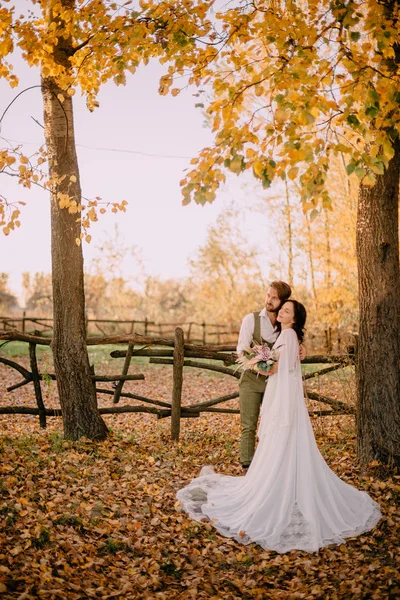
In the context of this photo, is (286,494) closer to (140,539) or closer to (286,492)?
(286,492)

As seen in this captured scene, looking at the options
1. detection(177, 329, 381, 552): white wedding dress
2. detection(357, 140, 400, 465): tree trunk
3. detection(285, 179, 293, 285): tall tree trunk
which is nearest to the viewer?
detection(177, 329, 381, 552): white wedding dress

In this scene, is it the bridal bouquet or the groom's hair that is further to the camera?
the groom's hair

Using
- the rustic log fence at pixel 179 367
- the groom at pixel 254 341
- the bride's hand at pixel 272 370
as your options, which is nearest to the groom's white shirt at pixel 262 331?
the groom at pixel 254 341

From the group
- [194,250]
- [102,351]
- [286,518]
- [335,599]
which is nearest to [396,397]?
[286,518]

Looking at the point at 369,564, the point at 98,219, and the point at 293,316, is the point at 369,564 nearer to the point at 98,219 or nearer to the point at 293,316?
the point at 293,316

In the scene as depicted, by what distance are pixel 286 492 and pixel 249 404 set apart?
Answer: 1452 mm

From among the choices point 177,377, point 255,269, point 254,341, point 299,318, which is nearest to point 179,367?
point 177,377

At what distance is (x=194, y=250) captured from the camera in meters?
31.7

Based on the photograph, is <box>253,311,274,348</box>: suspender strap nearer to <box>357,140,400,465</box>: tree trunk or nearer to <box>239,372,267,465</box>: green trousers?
<box>239,372,267,465</box>: green trousers

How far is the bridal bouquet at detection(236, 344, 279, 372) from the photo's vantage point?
5777 mm

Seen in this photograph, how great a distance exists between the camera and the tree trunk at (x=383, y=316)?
20.1ft

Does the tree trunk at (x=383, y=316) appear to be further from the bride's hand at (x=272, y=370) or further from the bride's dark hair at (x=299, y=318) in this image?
the bride's hand at (x=272, y=370)

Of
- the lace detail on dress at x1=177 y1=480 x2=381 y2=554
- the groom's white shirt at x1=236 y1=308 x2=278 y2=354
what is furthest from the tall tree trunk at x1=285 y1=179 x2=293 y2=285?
the lace detail on dress at x1=177 y1=480 x2=381 y2=554

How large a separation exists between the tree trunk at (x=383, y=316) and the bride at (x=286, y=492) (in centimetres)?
93
